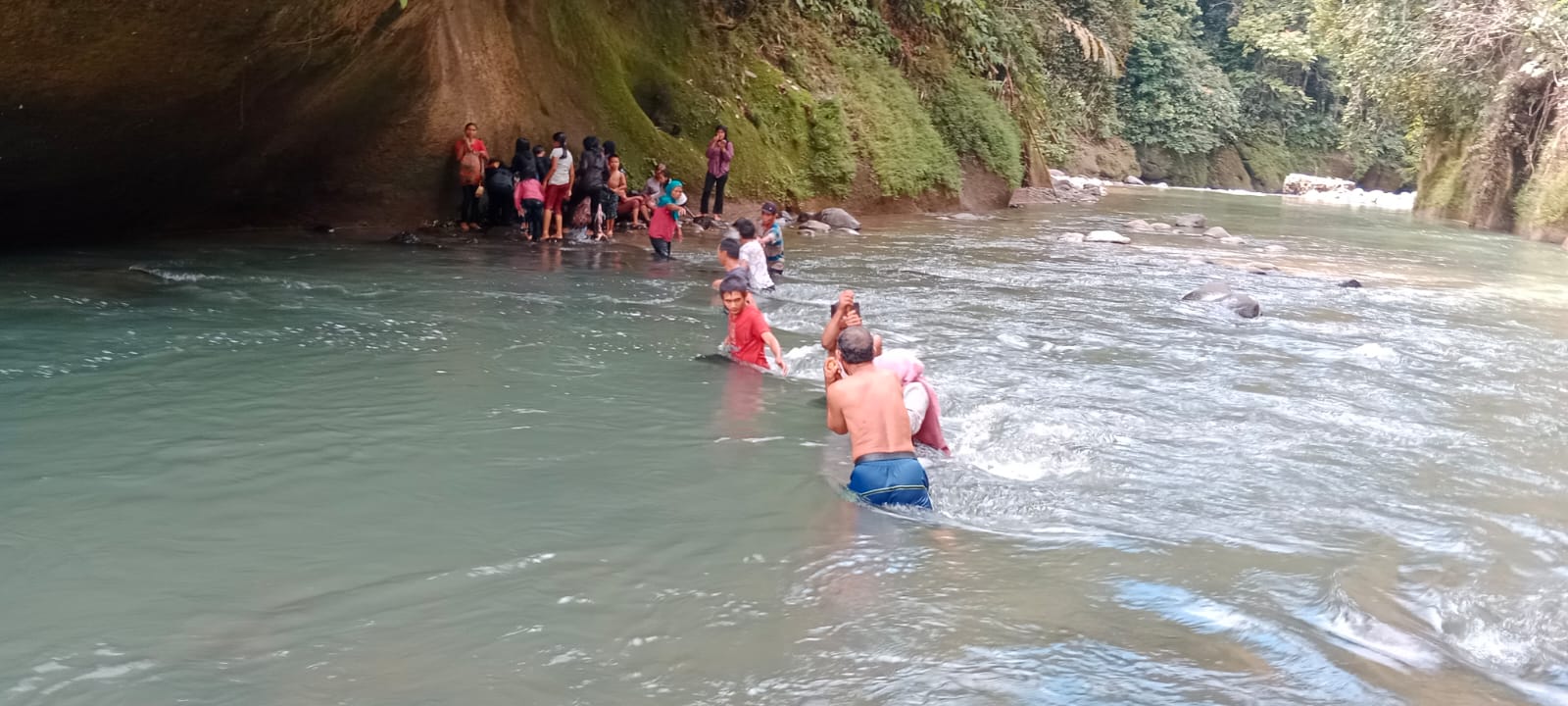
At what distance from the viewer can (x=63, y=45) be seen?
469 inches

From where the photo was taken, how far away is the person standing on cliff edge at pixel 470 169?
701 inches

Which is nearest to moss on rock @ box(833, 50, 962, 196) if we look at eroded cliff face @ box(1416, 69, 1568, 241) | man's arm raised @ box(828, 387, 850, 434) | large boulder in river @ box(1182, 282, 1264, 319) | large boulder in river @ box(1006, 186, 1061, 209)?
large boulder in river @ box(1006, 186, 1061, 209)

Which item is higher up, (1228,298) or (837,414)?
(1228,298)

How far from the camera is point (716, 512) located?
6238 mm

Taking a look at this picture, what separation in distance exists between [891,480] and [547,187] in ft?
42.3

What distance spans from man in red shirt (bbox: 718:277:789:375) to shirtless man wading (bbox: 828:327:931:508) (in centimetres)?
253

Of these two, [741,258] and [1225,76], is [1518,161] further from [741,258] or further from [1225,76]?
[1225,76]

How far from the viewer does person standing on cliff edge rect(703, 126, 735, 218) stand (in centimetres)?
2039

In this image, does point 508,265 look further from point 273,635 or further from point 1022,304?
point 273,635

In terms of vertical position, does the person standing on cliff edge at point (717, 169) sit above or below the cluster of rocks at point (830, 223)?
above

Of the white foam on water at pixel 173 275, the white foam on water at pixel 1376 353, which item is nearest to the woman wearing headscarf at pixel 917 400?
the white foam on water at pixel 1376 353

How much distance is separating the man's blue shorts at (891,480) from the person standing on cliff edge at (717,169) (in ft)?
47.5

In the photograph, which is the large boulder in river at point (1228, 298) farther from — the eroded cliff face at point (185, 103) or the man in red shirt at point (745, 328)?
the eroded cliff face at point (185, 103)

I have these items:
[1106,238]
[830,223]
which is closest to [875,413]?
[830,223]
